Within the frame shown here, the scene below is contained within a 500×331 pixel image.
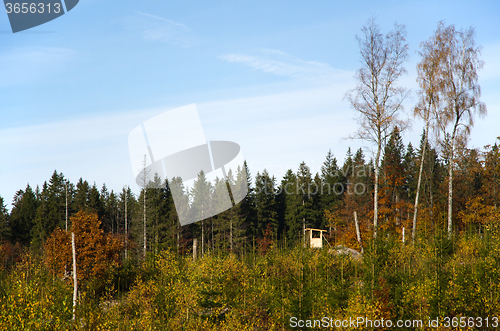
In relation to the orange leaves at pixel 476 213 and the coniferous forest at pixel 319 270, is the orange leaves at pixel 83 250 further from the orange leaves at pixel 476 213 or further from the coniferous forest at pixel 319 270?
the orange leaves at pixel 476 213

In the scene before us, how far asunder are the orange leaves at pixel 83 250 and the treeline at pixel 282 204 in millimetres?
9723

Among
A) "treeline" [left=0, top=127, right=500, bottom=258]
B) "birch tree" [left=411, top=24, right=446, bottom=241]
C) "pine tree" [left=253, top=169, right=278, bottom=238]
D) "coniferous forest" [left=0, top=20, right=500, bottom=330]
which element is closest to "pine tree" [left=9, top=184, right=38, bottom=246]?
"treeline" [left=0, top=127, right=500, bottom=258]

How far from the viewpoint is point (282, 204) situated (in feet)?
193

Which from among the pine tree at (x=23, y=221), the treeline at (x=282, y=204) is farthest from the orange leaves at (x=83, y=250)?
the pine tree at (x=23, y=221)

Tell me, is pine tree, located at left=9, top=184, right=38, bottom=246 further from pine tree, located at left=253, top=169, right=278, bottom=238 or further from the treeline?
pine tree, located at left=253, top=169, right=278, bottom=238

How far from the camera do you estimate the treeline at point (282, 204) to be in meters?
37.7

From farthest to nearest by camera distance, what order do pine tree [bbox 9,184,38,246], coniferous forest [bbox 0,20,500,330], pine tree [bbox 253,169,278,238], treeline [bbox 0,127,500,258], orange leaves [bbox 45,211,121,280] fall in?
pine tree [bbox 9,184,38,246] < pine tree [bbox 253,169,278,238] < treeline [bbox 0,127,500,258] < orange leaves [bbox 45,211,121,280] < coniferous forest [bbox 0,20,500,330]

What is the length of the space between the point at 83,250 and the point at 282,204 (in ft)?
123

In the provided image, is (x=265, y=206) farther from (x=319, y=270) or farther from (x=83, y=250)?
(x=319, y=270)

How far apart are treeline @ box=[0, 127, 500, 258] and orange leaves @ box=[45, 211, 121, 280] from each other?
9723 millimetres

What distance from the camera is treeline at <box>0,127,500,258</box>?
3772 cm

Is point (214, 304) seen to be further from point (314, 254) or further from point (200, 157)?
point (200, 157)

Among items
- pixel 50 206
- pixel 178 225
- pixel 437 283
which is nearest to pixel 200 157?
pixel 437 283

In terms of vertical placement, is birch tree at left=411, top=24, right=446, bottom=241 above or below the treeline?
above
